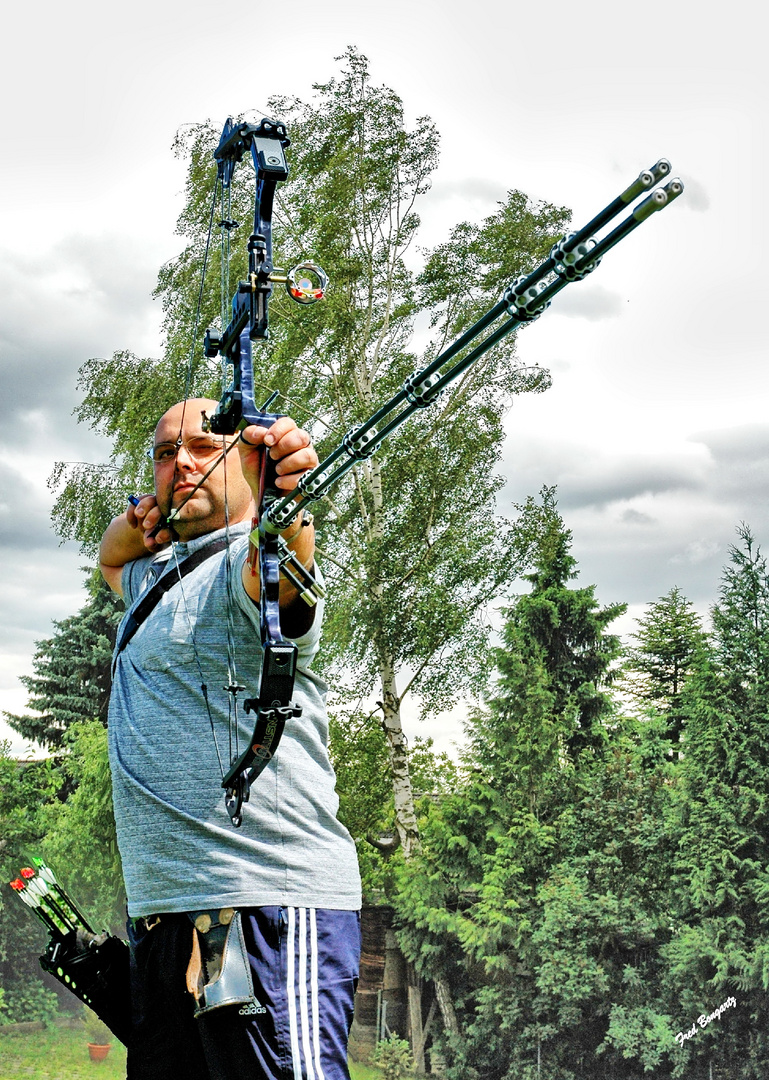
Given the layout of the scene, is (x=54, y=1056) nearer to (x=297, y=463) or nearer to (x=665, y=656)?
(x=665, y=656)

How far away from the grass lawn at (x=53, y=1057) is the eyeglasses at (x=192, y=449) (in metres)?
6.62

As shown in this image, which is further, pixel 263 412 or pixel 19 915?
pixel 19 915

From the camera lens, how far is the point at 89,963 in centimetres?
156

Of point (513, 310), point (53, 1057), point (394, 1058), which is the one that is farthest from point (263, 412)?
point (53, 1057)

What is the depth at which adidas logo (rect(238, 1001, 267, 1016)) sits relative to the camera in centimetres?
118

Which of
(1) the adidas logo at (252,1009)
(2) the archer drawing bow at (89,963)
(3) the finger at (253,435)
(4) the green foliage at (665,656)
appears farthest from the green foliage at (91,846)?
(3) the finger at (253,435)

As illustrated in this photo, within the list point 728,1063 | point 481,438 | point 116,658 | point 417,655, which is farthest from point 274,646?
point 481,438

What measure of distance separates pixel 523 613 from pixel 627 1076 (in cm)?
255

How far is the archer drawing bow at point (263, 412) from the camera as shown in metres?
1.19

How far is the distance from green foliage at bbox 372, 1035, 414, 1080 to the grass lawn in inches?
75.2

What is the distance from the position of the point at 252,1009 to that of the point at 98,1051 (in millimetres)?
7016

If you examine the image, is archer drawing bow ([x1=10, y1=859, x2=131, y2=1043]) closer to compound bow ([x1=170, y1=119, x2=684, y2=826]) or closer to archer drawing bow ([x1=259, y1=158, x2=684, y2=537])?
compound bow ([x1=170, y1=119, x2=684, y2=826])
